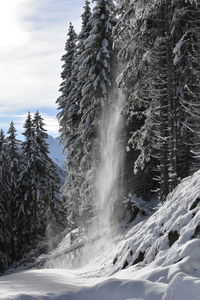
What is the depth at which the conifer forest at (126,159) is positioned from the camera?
25.6 ft

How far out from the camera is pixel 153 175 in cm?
2147

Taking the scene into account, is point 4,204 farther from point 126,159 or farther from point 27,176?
point 126,159

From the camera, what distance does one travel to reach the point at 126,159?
2111 centimetres

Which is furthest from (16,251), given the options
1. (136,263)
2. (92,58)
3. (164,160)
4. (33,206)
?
(136,263)

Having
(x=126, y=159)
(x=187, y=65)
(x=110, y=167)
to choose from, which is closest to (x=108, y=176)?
(x=110, y=167)

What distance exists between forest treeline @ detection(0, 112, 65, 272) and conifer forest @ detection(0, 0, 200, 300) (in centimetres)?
15

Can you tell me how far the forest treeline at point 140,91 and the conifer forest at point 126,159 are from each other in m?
0.06

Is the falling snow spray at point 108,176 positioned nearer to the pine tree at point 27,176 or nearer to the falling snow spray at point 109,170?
the falling snow spray at point 109,170

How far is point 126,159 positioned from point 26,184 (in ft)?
55.4

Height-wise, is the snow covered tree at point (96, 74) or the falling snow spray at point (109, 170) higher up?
the snow covered tree at point (96, 74)

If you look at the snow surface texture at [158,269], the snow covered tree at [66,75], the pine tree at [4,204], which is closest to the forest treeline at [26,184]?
the pine tree at [4,204]

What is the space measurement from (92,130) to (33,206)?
67.3 feet

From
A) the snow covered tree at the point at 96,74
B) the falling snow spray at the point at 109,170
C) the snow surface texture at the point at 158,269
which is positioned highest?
the snow covered tree at the point at 96,74

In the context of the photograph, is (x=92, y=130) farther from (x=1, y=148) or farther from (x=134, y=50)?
(x=1, y=148)
